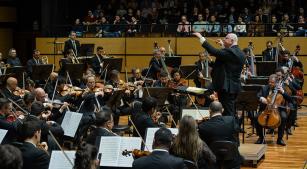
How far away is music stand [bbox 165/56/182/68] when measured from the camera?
1515cm

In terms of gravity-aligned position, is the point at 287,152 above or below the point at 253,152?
below

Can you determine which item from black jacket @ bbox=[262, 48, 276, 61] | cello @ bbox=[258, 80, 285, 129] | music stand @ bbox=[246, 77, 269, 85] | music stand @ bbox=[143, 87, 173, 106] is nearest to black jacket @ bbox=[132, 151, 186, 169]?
music stand @ bbox=[143, 87, 173, 106]

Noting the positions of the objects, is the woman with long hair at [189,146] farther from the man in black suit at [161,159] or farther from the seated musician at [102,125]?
the seated musician at [102,125]

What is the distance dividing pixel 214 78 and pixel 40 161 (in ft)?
11.5

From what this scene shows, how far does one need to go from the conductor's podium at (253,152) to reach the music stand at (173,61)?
4996mm

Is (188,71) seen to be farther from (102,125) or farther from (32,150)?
(32,150)

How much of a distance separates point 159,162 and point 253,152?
4631 mm

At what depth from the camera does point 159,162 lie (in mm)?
5500

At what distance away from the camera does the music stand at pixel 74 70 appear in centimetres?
1334

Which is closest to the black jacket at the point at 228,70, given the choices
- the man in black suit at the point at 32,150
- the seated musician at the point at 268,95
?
the seated musician at the point at 268,95

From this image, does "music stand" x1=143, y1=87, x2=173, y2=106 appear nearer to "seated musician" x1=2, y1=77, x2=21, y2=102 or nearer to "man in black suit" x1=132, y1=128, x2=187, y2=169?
"seated musician" x1=2, y1=77, x2=21, y2=102

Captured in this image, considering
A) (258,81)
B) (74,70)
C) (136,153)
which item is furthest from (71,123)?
(258,81)

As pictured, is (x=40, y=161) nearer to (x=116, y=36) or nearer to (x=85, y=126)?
(x=85, y=126)

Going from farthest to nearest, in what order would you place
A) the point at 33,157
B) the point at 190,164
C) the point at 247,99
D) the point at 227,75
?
the point at 247,99, the point at 227,75, the point at 190,164, the point at 33,157
